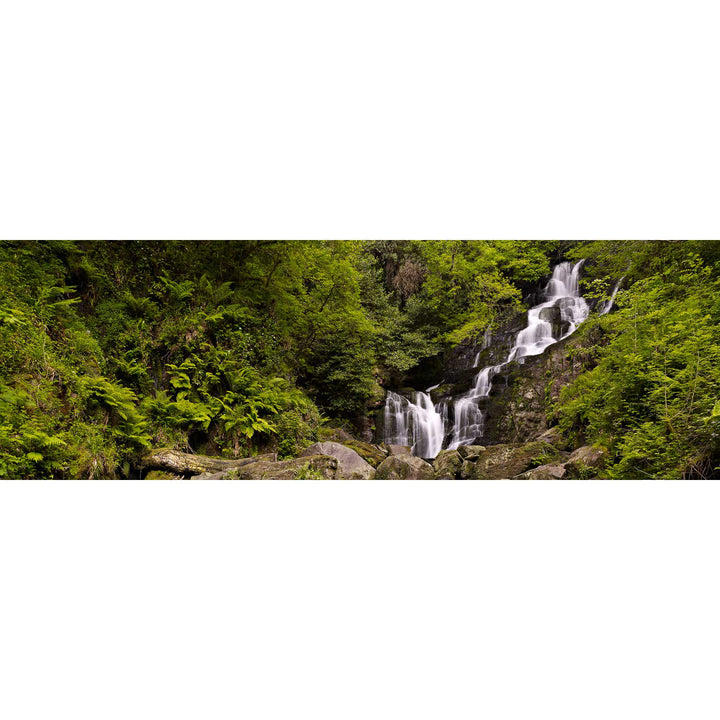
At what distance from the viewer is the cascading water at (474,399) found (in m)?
5.18

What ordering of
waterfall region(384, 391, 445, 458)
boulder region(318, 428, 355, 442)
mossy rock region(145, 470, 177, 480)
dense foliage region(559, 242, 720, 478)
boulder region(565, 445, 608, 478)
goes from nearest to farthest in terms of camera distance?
1. dense foliage region(559, 242, 720, 478)
2. boulder region(565, 445, 608, 478)
3. mossy rock region(145, 470, 177, 480)
4. boulder region(318, 428, 355, 442)
5. waterfall region(384, 391, 445, 458)

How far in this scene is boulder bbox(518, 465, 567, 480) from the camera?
468cm

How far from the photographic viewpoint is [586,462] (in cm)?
466

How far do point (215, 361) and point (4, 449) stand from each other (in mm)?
2123

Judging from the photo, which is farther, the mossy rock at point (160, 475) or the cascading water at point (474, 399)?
the cascading water at point (474, 399)

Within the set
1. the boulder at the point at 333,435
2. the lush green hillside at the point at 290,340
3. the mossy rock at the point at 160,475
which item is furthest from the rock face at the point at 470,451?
the mossy rock at the point at 160,475

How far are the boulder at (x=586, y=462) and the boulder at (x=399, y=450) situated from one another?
1642mm

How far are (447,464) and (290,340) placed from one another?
229 cm

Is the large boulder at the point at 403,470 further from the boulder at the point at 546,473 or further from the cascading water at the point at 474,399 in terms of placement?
the boulder at the point at 546,473

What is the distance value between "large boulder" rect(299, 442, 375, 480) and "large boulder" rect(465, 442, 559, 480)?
106 cm

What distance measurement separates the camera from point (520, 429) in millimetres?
5074

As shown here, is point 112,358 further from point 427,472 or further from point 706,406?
point 706,406

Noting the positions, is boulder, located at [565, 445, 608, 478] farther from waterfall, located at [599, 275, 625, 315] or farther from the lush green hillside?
waterfall, located at [599, 275, 625, 315]

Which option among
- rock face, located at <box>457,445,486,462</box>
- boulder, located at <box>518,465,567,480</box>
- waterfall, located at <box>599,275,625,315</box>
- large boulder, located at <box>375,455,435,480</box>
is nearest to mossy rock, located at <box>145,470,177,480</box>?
large boulder, located at <box>375,455,435,480</box>
